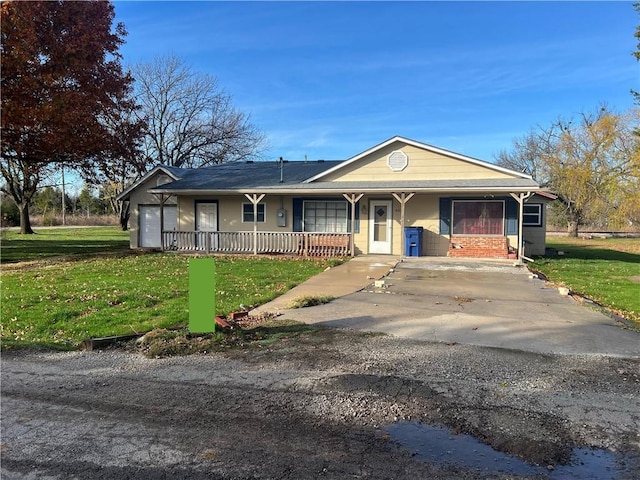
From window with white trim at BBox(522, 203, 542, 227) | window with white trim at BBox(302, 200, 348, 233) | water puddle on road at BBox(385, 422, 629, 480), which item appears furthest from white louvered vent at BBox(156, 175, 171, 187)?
water puddle on road at BBox(385, 422, 629, 480)

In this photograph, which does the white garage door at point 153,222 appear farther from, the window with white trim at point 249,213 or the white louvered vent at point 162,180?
the window with white trim at point 249,213

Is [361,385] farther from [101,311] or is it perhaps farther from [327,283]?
[327,283]

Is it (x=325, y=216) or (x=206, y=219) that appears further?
(x=206, y=219)

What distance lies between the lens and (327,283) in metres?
10.9

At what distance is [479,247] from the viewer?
1698 cm

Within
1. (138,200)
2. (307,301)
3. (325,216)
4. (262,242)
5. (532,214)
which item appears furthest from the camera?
(138,200)

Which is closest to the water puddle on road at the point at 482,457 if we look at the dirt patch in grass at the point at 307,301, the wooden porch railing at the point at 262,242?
the dirt patch in grass at the point at 307,301

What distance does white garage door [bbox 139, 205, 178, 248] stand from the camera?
2094 centimetres

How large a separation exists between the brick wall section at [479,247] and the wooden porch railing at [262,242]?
13.1 feet

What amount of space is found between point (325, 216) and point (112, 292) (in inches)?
413

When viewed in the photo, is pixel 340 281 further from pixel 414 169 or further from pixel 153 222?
pixel 153 222

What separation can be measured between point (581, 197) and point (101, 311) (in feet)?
129

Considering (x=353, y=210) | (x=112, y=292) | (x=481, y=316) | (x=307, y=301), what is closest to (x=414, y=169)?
(x=353, y=210)

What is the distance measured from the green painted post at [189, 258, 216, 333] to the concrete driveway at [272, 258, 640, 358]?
1684mm
